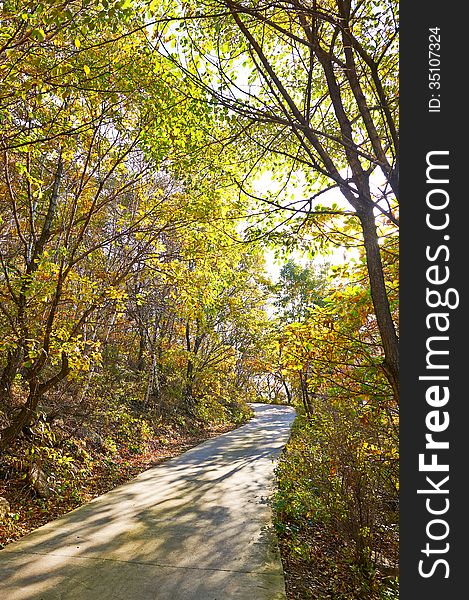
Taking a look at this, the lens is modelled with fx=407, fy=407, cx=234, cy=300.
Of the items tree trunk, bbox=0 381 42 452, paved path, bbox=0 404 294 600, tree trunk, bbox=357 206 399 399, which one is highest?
tree trunk, bbox=357 206 399 399

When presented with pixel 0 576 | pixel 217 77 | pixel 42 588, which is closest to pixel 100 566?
pixel 42 588

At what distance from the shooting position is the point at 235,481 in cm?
737

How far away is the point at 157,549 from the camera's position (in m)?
4.30

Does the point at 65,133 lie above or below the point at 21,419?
above

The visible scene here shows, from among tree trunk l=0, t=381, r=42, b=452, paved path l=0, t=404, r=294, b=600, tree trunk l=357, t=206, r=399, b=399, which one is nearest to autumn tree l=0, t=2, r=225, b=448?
tree trunk l=0, t=381, r=42, b=452

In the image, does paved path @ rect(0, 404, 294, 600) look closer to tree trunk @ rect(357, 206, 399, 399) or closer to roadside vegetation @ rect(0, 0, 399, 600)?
roadside vegetation @ rect(0, 0, 399, 600)

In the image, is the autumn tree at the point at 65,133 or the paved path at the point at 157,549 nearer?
the paved path at the point at 157,549

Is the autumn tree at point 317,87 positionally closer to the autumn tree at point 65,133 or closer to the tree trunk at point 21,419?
the autumn tree at point 65,133

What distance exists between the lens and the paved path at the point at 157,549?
11.3 feet

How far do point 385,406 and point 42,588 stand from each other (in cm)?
335

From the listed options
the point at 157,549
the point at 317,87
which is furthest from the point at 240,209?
the point at 157,549

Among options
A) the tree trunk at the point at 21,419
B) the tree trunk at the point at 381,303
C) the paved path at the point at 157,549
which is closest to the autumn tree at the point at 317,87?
the tree trunk at the point at 381,303

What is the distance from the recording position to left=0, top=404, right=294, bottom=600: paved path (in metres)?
3.45

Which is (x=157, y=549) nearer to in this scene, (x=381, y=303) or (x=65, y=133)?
(x=381, y=303)
